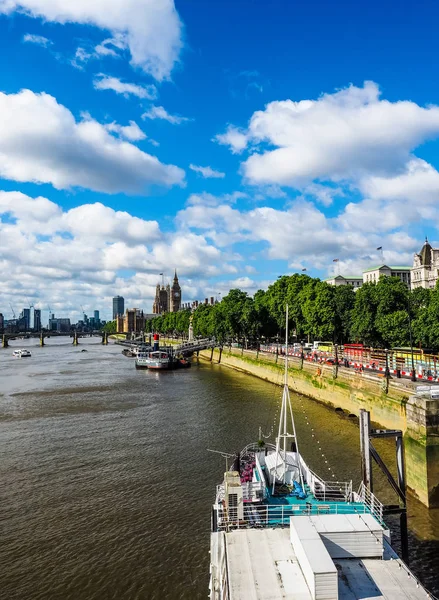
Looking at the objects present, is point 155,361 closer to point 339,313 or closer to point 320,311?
point 320,311

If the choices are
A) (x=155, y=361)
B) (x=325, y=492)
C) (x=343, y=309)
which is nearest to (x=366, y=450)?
(x=325, y=492)

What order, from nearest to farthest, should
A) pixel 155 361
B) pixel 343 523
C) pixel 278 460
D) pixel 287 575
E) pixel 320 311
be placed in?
pixel 287 575 → pixel 343 523 → pixel 278 460 → pixel 320 311 → pixel 155 361

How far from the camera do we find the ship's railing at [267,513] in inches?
600

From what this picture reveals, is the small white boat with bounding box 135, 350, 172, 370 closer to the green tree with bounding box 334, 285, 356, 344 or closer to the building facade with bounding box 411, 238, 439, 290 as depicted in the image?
the green tree with bounding box 334, 285, 356, 344

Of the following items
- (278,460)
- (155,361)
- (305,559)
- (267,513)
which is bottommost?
(155,361)

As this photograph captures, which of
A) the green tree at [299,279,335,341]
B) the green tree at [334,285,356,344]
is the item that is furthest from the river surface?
the green tree at [334,285,356,344]

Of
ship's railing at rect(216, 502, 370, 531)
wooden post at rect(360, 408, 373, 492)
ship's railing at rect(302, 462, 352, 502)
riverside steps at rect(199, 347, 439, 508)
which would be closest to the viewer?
ship's railing at rect(216, 502, 370, 531)

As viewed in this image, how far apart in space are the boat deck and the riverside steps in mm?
11606

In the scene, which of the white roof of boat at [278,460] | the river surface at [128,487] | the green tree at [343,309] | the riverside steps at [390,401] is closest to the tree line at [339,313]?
the green tree at [343,309]

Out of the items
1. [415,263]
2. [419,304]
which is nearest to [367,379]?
[419,304]

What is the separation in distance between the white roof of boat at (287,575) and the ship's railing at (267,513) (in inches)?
92.9

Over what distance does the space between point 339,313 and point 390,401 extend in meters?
42.7

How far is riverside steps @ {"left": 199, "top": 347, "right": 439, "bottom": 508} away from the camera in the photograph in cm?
2270

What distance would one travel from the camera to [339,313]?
7588 cm
